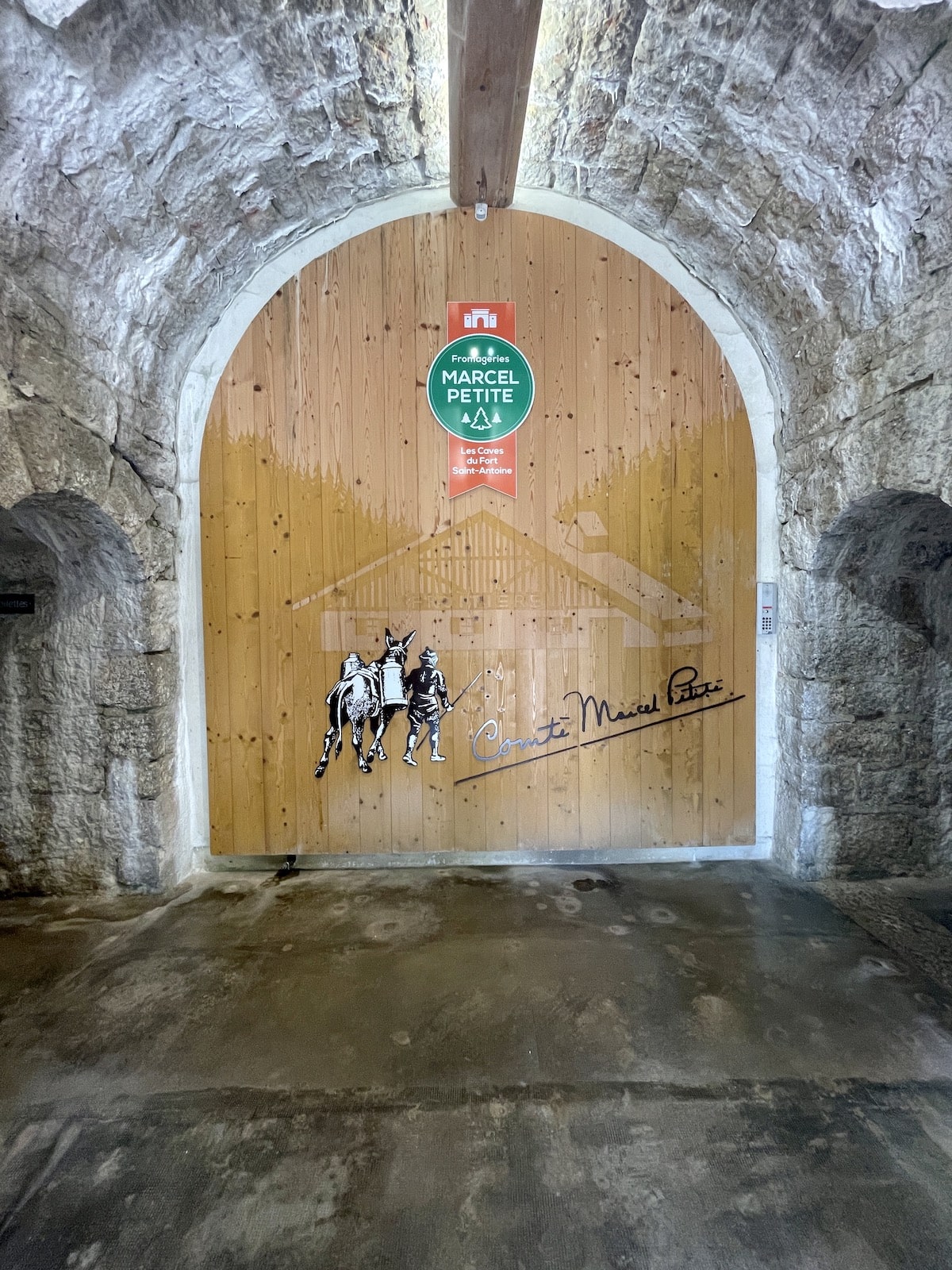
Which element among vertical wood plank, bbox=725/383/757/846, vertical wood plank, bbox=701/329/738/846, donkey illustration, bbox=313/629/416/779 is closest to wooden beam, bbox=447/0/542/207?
vertical wood plank, bbox=701/329/738/846

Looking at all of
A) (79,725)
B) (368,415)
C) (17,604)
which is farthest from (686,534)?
(17,604)

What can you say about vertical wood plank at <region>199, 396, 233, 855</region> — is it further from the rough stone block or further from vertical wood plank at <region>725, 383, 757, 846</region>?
vertical wood plank at <region>725, 383, 757, 846</region>

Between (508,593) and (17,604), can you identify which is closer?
(17,604)

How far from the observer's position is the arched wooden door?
8.87ft

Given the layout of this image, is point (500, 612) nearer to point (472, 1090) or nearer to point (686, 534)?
point (686, 534)

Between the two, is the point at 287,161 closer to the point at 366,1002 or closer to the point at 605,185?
the point at 605,185

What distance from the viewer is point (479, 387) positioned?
2.70 m

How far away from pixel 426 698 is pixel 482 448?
1.24m

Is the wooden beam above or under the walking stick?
above

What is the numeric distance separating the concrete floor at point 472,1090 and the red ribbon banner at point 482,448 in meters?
1.93

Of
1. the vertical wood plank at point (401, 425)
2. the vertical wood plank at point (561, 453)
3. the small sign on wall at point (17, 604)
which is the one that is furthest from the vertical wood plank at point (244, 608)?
the vertical wood plank at point (561, 453)

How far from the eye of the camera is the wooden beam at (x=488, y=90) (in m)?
1.69

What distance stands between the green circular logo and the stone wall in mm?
753

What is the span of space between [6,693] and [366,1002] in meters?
2.04
